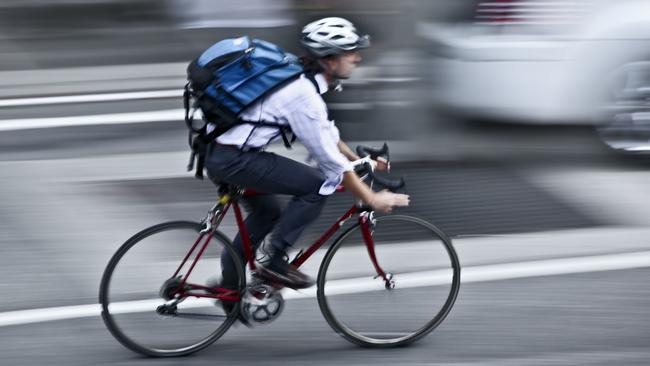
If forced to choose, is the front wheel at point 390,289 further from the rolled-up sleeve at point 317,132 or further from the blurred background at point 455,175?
the rolled-up sleeve at point 317,132

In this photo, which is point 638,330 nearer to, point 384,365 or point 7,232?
point 384,365

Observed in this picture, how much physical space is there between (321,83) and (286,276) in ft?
3.12

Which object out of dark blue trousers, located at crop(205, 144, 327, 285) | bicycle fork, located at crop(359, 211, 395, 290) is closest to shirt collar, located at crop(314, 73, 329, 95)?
dark blue trousers, located at crop(205, 144, 327, 285)

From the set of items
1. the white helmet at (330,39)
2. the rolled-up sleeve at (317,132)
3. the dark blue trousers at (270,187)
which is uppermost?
the white helmet at (330,39)

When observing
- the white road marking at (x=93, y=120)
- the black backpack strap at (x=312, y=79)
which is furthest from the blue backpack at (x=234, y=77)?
the white road marking at (x=93, y=120)

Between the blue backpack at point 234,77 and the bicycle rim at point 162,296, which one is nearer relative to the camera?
the blue backpack at point 234,77

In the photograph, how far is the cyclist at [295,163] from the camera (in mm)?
4184

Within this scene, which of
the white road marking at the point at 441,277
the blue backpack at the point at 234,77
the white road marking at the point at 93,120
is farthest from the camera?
the white road marking at the point at 93,120

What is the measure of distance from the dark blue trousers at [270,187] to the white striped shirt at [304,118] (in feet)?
0.39

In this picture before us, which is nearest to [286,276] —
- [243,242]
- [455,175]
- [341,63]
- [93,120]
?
[243,242]

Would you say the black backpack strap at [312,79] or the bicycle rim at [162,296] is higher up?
the black backpack strap at [312,79]

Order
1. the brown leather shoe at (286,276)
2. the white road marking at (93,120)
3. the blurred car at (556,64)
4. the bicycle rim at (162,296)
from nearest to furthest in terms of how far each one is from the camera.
Result: the bicycle rim at (162,296), the brown leather shoe at (286,276), the blurred car at (556,64), the white road marking at (93,120)

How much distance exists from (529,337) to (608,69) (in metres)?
2.96

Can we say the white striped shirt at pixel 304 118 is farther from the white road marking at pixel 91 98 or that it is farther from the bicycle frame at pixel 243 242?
the white road marking at pixel 91 98
